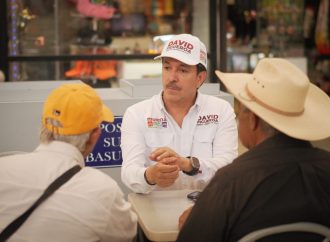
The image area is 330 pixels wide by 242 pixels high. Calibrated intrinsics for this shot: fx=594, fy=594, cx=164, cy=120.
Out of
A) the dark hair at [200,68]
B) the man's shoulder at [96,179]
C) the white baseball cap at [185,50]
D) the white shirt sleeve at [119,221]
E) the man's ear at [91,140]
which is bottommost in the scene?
the white shirt sleeve at [119,221]

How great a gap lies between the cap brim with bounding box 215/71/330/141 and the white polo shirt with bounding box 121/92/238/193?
86 cm

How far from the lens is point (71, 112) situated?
209cm

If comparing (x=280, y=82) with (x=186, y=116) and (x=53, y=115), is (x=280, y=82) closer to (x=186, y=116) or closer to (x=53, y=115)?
(x=53, y=115)

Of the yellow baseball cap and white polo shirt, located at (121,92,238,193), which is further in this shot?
white polo shirt, located at (121,92,238,193)

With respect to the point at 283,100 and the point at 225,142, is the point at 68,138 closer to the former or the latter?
the point at 283,100

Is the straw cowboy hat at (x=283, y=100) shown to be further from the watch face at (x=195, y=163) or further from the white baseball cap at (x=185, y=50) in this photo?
the white baseball cap at (x=185, y=50)

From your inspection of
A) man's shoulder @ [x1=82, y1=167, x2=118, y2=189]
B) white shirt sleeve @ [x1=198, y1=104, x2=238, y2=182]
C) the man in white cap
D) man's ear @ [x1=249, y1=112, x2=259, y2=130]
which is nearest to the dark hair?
the man in white cap

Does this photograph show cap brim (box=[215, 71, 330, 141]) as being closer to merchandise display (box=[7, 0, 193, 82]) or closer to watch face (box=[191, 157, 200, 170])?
watch face (box=[191, 157, 200, 170])

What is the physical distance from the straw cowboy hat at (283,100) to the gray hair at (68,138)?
0.58m

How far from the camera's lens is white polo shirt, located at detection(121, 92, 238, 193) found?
3094 mm

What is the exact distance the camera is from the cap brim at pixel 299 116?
201 centimetres

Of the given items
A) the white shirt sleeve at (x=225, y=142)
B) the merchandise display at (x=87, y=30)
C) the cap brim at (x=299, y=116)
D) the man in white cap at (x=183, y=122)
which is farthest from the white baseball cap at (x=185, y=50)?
the merchandise display at (x=87, y=30)

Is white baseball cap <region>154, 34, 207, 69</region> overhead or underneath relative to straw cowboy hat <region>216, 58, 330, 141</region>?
overhead

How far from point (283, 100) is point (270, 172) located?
28 cm
